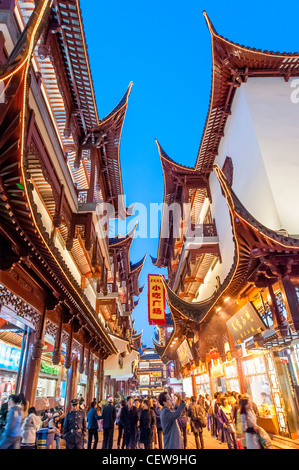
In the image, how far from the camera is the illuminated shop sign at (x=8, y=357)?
10.3m

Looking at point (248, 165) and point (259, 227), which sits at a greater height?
point (248, 165)

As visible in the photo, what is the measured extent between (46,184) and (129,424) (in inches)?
308

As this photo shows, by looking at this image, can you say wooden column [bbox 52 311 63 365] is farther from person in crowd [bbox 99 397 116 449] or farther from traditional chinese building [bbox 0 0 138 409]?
person in crowd [bbox 99 397 116 449]

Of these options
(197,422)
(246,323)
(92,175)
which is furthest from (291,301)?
(92,175)

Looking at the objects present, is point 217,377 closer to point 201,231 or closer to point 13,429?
point 201,231

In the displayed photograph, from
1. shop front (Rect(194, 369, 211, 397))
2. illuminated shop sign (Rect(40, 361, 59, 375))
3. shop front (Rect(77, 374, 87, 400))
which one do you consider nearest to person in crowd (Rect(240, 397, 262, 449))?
illuminated shop sign (Rect(40, 361, 59, 375))

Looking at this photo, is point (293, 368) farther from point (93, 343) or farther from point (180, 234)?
point (180, 234)

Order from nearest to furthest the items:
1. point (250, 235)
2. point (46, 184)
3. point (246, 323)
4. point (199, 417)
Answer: point (250, 235)
point (199, 417)
point (246, 323)
point (46, 184)

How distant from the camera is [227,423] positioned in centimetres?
793

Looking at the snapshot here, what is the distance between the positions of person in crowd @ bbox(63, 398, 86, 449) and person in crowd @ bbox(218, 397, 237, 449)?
387cm

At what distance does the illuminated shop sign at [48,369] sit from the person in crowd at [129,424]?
5041 millimetres

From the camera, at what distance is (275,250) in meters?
6.83

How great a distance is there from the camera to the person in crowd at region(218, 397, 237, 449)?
7.77 meters
